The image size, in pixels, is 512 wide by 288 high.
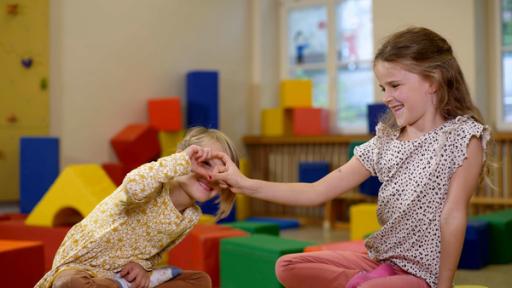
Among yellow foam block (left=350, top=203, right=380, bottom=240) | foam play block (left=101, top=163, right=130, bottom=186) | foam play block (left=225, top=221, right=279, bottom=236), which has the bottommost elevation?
yellow foam block (left=350, top=203, right=380, bottom=240)

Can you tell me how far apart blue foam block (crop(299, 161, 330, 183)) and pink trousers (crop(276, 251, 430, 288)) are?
14.5ft

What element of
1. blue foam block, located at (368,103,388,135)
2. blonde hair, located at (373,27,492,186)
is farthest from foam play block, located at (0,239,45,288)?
blue foam block, located at (368,103,388,135)

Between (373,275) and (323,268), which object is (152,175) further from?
(373,275)

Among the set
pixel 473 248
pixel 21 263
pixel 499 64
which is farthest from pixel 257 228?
pixel 499 64

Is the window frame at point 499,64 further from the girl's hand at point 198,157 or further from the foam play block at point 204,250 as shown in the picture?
the girl's hand at point 198,157

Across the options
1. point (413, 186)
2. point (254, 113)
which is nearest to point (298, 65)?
point (254, 113)

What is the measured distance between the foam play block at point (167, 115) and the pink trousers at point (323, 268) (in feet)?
14.3

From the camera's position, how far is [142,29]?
681cm

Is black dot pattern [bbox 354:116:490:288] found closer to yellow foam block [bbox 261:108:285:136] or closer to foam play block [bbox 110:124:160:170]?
foam play block [bbox 110:124:160:170]

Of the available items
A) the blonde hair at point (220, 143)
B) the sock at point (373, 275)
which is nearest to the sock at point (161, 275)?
the blonde hair at point (220, 143)

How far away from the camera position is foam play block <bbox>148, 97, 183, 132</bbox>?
6535 millimetres

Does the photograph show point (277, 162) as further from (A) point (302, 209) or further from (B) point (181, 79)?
(B) point (181, 79)

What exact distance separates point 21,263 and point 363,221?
3071 mm

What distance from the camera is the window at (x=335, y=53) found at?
7.39 metres
